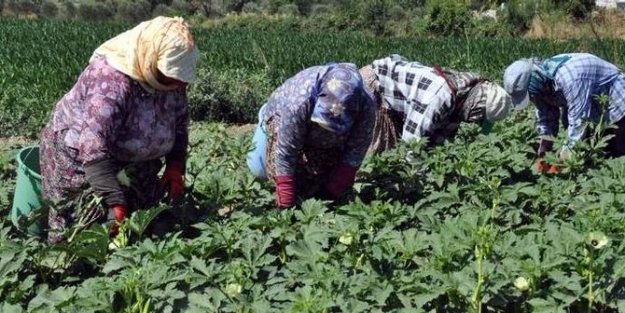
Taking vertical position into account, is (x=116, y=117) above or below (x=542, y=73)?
above

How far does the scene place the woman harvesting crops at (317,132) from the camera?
3.20 m

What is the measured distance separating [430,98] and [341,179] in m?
0.69

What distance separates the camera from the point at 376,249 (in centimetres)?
243

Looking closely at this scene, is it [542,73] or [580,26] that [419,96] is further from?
[580,26]

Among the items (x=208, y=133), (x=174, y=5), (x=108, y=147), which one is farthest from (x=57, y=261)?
(x=174, y=5)

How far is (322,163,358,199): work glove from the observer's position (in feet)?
11.4

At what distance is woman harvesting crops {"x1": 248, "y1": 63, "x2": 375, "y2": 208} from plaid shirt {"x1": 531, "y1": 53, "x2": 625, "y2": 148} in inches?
48.4

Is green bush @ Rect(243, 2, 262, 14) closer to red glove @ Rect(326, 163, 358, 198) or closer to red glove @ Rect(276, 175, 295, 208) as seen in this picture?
red glove @ Rect(326, 163, 358, 198)

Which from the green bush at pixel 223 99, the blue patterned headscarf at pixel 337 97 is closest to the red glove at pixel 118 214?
the blue patterned headscarf at pixel 337 97

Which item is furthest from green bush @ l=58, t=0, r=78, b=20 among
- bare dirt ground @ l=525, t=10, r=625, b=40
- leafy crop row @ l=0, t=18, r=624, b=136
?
bare dirt ground @ l=525, t=10, r=625, b=40

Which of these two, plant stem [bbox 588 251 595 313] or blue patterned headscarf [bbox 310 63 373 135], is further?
blue patterned headscarf [bbox 310 63 373 135]

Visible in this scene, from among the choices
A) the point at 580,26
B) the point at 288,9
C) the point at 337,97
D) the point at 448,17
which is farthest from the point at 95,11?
the point at 337,97

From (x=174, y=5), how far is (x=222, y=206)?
139ft

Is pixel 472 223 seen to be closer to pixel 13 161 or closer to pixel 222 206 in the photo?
pixel 222 206
